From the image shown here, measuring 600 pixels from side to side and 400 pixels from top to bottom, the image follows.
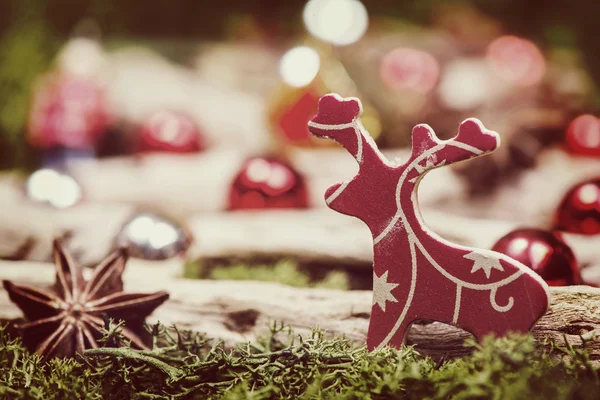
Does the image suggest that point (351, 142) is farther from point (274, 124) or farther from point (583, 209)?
point (274, 124)

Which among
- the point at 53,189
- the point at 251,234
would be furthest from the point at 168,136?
the point at 251,234

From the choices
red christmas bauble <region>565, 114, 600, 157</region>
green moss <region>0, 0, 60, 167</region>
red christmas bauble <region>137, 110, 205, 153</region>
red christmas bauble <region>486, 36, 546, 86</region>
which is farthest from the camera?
red christmas bauble <region>486, 36, 546, 86</region>

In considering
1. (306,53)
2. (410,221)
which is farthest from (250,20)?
(410,221)

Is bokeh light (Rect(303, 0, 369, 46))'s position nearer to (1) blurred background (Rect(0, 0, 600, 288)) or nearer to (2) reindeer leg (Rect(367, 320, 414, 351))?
(1) blurred background (Rect(0, 0, 600, 288))

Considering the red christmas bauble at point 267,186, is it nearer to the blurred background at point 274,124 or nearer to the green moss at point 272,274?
the blurred background at point 274,124

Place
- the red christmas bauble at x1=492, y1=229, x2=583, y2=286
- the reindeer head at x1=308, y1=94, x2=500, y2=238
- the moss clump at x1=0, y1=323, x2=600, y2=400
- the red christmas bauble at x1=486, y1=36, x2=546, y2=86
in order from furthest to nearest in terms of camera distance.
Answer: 1. the red christmas bauble at x1=486, y1=36, x2=546, y2=86
2. the red christmas bauble at x1=492, y1=229, x2=583, y2=286
3. the reindeer head at x1=308, y1=94, x2=500, y2=238
4. the moss clump at x1=0, y1=323, x2=600, y2=400

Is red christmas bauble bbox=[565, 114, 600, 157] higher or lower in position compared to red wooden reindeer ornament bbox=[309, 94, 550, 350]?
higher

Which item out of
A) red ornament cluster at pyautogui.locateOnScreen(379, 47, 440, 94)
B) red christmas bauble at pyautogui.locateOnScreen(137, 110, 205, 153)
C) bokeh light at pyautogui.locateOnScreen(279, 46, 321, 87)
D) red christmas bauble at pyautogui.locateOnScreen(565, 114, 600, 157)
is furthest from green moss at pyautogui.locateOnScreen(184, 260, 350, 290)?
red ornament cluster at pyautogui.locateOnScreen(379, 47, 440, 94)
